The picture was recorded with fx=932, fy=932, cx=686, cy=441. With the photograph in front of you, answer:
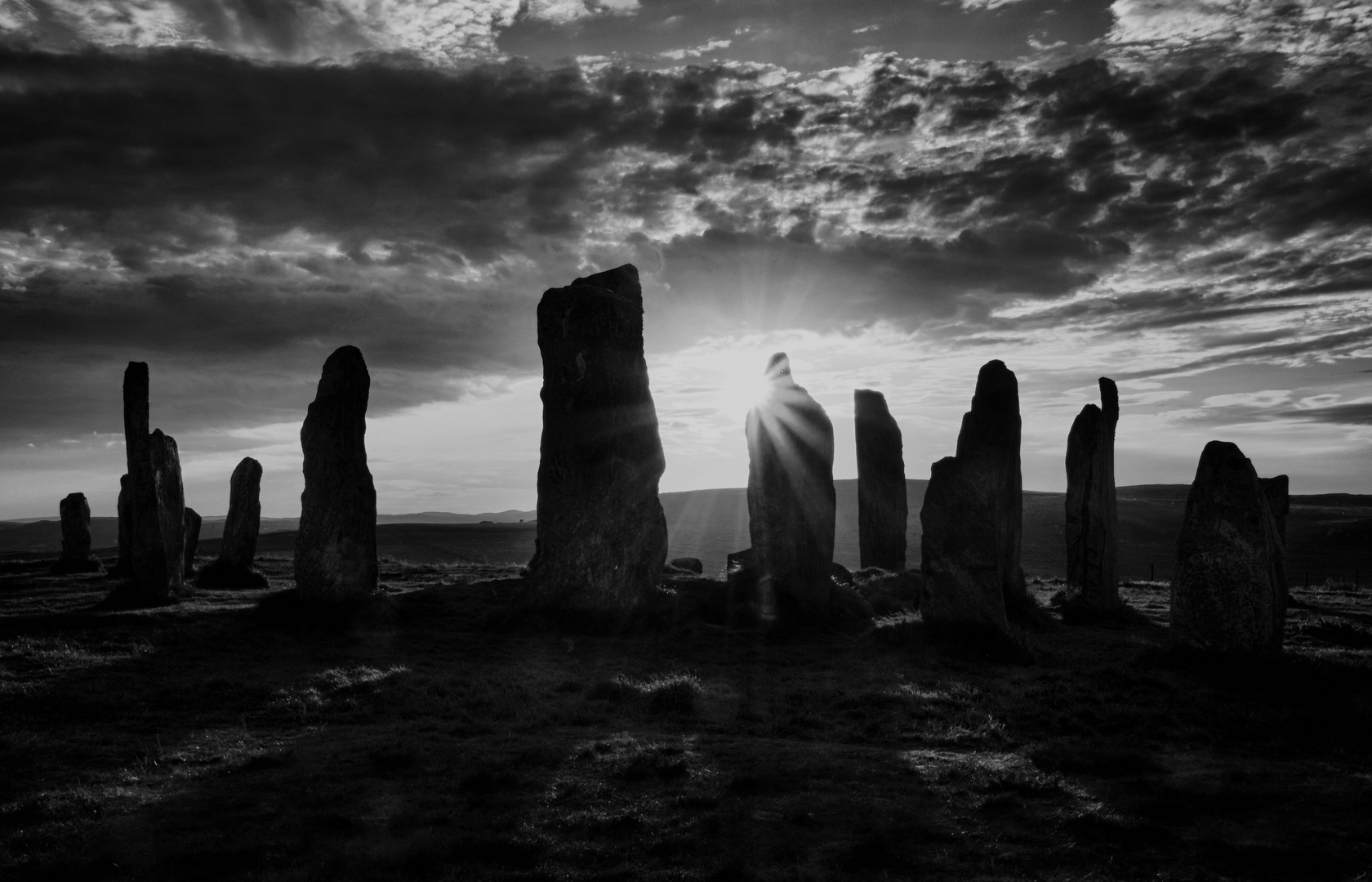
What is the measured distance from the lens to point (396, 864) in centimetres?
779

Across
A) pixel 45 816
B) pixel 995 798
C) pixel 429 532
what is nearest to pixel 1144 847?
pixel 995 798

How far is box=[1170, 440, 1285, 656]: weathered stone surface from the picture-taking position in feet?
51.7

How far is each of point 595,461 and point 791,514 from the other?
5502 mm

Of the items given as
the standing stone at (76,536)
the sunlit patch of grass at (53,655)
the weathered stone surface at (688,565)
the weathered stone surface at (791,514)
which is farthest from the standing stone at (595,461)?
the standing stone at (76,536)

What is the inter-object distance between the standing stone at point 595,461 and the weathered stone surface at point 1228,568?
11195 millimetres

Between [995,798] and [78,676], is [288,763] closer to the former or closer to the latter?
[78,676]

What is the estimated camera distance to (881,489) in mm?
35562

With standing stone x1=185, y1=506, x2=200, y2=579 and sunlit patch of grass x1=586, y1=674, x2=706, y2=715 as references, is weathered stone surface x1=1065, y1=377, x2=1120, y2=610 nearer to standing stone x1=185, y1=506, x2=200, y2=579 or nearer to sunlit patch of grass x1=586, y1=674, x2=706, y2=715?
sunlit patch of grass x1=586, y1=674, x2=706, y2=715

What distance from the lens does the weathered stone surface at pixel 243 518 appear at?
2950 centimetres

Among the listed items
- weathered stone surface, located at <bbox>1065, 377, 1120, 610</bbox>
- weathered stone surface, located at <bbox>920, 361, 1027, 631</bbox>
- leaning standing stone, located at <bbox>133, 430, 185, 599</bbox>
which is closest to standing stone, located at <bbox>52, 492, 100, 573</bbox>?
leaning standing stone, located at <bbox>133, 430, 185, 599</bbox>

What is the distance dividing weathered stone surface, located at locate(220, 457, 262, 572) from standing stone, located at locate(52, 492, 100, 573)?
23.0ft

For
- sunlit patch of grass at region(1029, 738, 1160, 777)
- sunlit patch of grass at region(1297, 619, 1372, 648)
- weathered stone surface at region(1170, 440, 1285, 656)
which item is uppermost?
weathered stone surface at region(1170, 440, 1285, 656)

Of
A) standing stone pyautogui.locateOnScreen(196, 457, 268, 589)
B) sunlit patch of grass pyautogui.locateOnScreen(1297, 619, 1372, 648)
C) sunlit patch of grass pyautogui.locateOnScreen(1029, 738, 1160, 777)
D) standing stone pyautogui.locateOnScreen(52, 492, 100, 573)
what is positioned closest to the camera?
sunlit patch of grass pyautogui.locateOnScreen(1029, 738, 1160, 777)

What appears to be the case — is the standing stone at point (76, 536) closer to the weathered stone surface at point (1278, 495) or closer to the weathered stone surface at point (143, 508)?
the weathered stone surface at point (143, 508)
